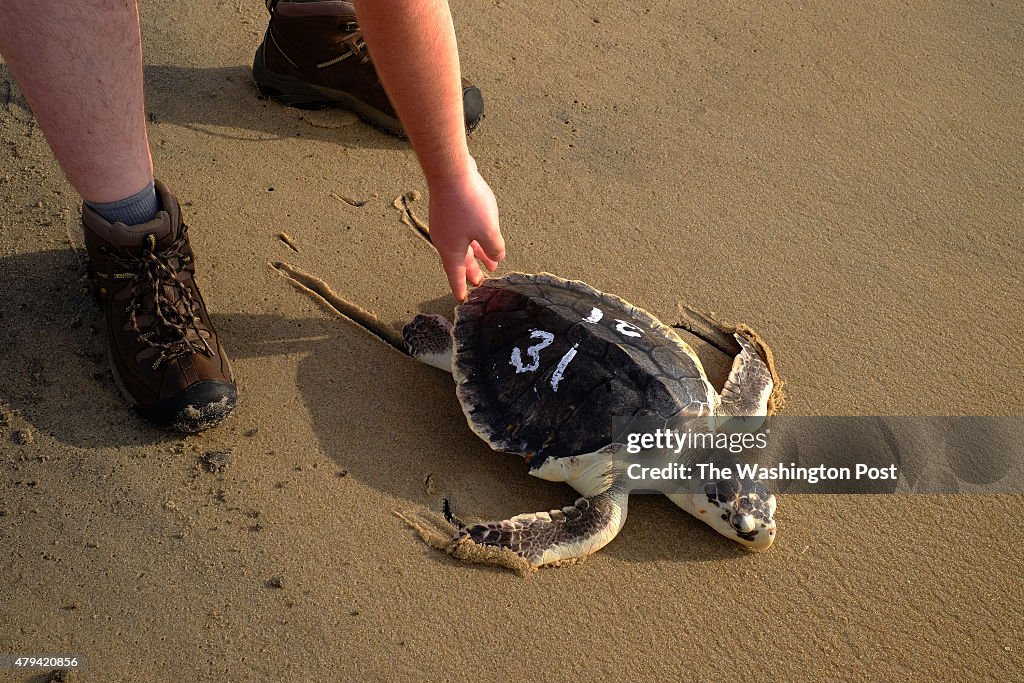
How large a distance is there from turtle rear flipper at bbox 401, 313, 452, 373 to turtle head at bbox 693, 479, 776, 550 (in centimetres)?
84

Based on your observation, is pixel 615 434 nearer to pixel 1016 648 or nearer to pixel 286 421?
pixel 286 421

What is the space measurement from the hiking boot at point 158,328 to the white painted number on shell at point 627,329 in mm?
1091

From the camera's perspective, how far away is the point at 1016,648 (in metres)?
1.99

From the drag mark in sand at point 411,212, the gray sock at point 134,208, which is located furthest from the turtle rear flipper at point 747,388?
the gray sock at point 134,208

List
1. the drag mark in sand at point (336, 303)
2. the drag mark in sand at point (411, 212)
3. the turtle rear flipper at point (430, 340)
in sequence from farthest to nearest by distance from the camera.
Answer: the drag mark in sand at point (411, 212) → the drag mark in sand at point (336, 303) → the turtle rear flipper at point (430, 340)

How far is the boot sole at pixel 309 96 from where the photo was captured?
324 centimetres

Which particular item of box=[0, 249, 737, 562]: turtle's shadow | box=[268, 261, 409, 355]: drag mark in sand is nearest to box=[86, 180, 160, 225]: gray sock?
box=[0, 249, 737, 562]: turtle's shadow

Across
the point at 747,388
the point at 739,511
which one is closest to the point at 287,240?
the point at 747,388

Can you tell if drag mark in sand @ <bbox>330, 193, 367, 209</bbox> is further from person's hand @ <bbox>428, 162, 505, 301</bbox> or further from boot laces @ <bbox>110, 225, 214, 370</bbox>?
person's hand @ <bbox>428, 162, 505, 301</bbox>

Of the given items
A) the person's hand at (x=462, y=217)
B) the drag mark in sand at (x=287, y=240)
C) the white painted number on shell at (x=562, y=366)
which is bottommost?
the drag mark in sand at (x=287, y=240)

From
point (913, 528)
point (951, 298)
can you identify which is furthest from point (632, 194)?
point (913, 528)

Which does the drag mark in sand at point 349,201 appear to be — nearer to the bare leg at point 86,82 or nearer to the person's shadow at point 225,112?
the person's shadow at point 225,112

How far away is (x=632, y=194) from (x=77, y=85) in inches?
73.1

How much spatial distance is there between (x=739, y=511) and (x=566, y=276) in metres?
1.02
